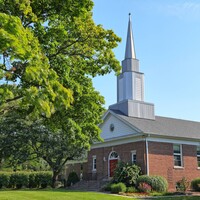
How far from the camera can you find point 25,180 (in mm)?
30578

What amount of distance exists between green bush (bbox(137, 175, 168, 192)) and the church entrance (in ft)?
14.8

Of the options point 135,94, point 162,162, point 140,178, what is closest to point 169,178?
point 162,162

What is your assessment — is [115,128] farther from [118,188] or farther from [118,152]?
[118,188]

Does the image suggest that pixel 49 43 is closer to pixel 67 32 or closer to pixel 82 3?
pixel 67 32

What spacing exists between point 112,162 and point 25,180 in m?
9.17

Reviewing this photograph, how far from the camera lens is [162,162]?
82.6 feet

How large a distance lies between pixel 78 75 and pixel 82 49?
4.55 ft

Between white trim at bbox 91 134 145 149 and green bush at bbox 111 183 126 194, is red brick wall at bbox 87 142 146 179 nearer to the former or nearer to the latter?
white trim at bbox 91 134 145 149

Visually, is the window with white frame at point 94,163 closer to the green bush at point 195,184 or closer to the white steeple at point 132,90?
the white steeple at point 132,90

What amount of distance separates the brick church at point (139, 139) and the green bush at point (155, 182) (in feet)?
3.52

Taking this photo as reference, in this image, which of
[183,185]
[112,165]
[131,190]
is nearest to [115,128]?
[112,165]

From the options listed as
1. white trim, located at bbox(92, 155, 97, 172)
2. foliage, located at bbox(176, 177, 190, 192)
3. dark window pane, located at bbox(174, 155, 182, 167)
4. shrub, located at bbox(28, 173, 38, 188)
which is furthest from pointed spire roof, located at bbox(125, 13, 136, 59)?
shrub, located at bbox(28, 173, 38, 188)

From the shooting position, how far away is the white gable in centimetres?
2653

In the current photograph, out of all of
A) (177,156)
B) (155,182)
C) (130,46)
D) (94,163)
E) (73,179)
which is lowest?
(73,179)
